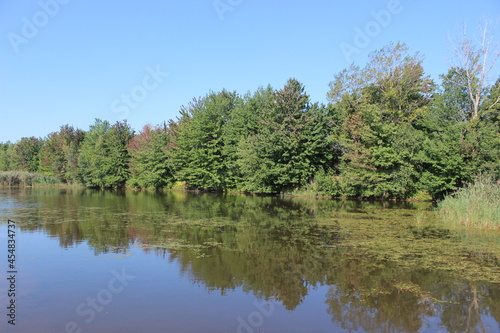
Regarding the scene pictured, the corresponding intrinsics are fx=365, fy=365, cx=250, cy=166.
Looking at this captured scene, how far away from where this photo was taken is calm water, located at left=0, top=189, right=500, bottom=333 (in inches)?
225

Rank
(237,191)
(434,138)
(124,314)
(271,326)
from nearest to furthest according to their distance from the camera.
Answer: (271,326), (124,314), (434,138), (237,191)

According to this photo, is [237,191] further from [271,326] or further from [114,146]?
[271,326]

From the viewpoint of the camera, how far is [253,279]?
7.75 meters

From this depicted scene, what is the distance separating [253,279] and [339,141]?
24.3 meters

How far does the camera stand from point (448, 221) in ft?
50.1

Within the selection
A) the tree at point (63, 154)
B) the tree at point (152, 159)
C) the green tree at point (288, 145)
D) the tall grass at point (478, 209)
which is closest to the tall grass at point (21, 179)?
the tree at point (63, 154)

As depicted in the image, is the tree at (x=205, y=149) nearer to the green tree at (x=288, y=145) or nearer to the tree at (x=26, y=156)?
the green tree at (x=288, y=145)

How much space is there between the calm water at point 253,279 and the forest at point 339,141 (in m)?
13.8

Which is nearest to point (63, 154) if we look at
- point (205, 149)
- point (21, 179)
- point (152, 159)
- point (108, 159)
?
point (21, 179)

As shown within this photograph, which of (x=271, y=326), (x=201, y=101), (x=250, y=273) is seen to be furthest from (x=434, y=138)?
(x=201, y=101)

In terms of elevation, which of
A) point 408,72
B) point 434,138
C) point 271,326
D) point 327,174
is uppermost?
point 408,72

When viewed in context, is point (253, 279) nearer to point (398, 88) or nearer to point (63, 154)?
point (398, 88)

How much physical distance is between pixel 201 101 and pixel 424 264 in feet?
138

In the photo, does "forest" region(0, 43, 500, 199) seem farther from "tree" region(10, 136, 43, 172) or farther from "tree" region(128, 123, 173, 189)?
"tree" region(10, 136, 43, 172)
